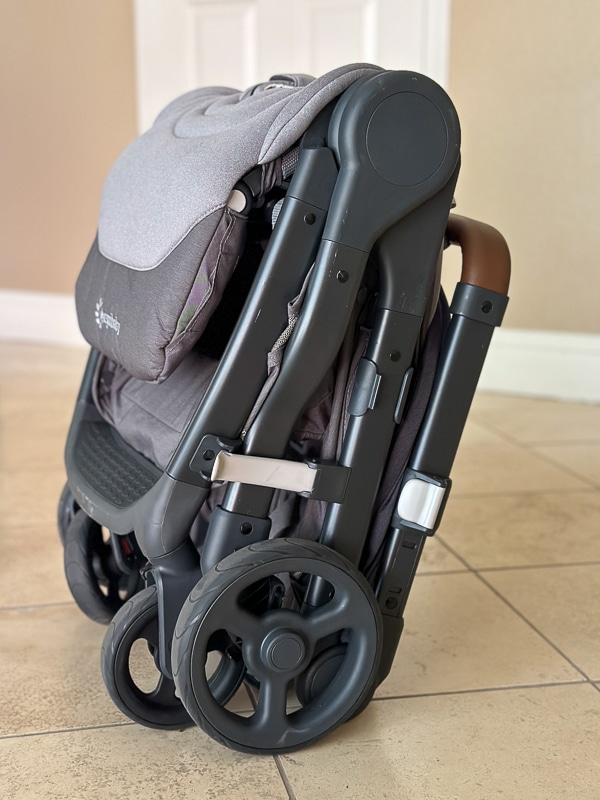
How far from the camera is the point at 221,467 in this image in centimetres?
84

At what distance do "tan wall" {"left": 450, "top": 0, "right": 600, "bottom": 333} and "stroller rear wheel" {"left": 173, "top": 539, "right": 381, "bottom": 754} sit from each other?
6.03 feet

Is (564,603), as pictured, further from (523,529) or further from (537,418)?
(537,418)

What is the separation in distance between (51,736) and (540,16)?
87.5 inches

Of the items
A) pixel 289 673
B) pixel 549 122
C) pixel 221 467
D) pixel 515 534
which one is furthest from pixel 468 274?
pixel 549 122

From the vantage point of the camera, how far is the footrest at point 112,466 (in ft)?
3.28

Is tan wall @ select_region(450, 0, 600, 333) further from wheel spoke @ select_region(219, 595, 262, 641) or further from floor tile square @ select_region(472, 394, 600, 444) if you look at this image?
wheel spoke @ select_region(219, 595, 262, 641)

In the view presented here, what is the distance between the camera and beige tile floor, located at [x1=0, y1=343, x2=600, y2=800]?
2.83 feet

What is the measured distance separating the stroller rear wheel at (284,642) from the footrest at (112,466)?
0.61 feet

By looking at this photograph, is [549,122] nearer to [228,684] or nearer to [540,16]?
[540,16]

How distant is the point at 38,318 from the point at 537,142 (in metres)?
2.03

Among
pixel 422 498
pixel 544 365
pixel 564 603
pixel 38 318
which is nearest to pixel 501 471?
pixel 564 603

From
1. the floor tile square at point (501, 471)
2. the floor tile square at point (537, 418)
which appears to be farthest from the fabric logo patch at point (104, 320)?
the floor tile square at point (537, 418)

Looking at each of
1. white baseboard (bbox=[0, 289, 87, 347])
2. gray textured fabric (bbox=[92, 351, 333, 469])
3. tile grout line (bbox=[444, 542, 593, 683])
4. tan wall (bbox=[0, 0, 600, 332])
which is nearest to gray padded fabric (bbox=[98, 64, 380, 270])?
gray textured fabric (bbox=[92, 351, 333, 469])

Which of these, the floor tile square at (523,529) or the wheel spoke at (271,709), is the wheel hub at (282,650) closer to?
the wheel spoke at (271,709)
